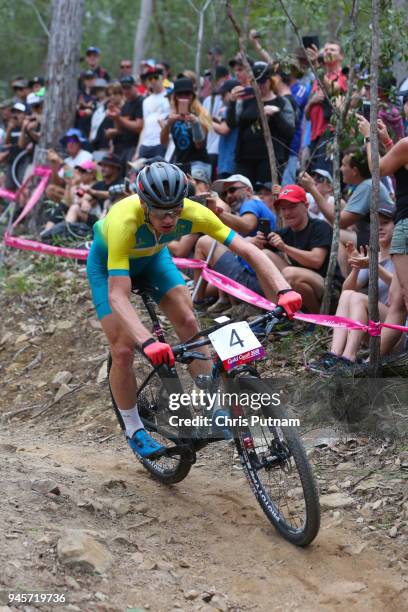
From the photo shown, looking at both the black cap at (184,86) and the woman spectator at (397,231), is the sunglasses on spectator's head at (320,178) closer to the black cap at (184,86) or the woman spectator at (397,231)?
the woman spectator at (397,231)

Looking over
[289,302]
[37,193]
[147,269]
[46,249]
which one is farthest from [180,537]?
[37,193]

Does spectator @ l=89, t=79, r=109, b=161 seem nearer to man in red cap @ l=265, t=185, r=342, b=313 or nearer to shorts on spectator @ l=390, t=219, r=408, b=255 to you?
man in red cap @ l=265, t=185, r=342, b=313

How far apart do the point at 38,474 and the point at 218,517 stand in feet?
4.04

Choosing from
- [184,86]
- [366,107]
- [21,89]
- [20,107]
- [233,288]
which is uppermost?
[366,107]

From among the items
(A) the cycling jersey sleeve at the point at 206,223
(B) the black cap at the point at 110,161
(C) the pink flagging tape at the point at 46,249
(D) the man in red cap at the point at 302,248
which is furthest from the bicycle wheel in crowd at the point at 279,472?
(B) the black cap at the point at 110,161

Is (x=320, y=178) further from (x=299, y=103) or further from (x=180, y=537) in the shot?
(x=180, y=537)

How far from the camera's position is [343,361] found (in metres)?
6.27

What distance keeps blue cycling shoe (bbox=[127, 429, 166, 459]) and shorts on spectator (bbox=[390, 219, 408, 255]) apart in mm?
2148

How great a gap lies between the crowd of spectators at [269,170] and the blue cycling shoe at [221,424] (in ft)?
5.35

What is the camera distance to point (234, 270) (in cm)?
784

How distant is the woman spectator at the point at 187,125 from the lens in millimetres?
9508

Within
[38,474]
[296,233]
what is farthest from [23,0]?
[38,474]

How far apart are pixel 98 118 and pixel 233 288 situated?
23.0 ft

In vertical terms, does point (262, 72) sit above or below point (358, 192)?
above
